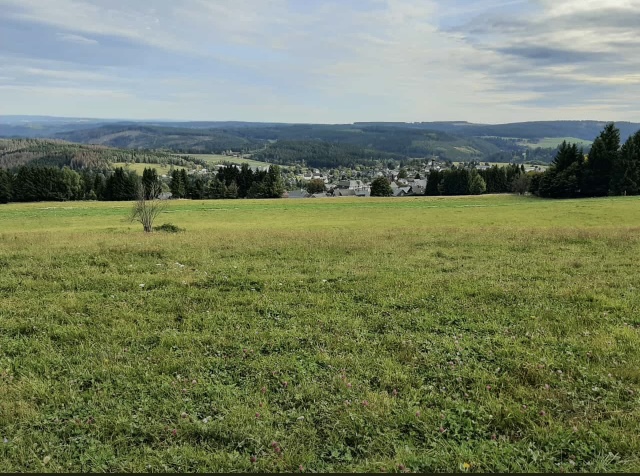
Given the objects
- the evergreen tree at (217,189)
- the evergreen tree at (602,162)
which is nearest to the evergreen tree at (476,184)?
the evergreen tree at (602,162)

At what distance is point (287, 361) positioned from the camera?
668 centimetres

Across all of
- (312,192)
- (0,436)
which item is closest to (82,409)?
(0,436)

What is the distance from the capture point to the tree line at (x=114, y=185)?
306 feet

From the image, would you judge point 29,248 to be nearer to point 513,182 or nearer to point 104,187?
point 104,187

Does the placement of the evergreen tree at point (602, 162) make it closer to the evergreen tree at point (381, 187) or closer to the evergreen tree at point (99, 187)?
the evergreen tree at point (381, 187)

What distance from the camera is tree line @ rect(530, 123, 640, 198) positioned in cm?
6906

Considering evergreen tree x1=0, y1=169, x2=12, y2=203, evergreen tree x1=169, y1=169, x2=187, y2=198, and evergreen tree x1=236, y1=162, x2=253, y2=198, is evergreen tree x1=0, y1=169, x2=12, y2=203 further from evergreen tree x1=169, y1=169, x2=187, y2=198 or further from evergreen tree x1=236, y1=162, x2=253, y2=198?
evergreen tree x1=236, y1=162, x2=253, y2=198

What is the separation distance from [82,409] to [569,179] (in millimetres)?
82715

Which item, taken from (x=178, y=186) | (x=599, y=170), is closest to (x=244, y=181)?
(x=178, y=186)

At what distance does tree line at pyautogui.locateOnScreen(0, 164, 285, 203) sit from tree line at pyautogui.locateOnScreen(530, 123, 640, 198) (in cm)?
6203

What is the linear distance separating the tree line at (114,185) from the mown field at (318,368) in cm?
8111

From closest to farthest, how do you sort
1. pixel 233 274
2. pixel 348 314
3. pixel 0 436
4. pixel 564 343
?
pixel 0 436 < pixel 564 343 < pixel 348 314 < pixel 233 274

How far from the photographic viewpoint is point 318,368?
6512mm

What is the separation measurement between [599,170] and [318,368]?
82791mm
